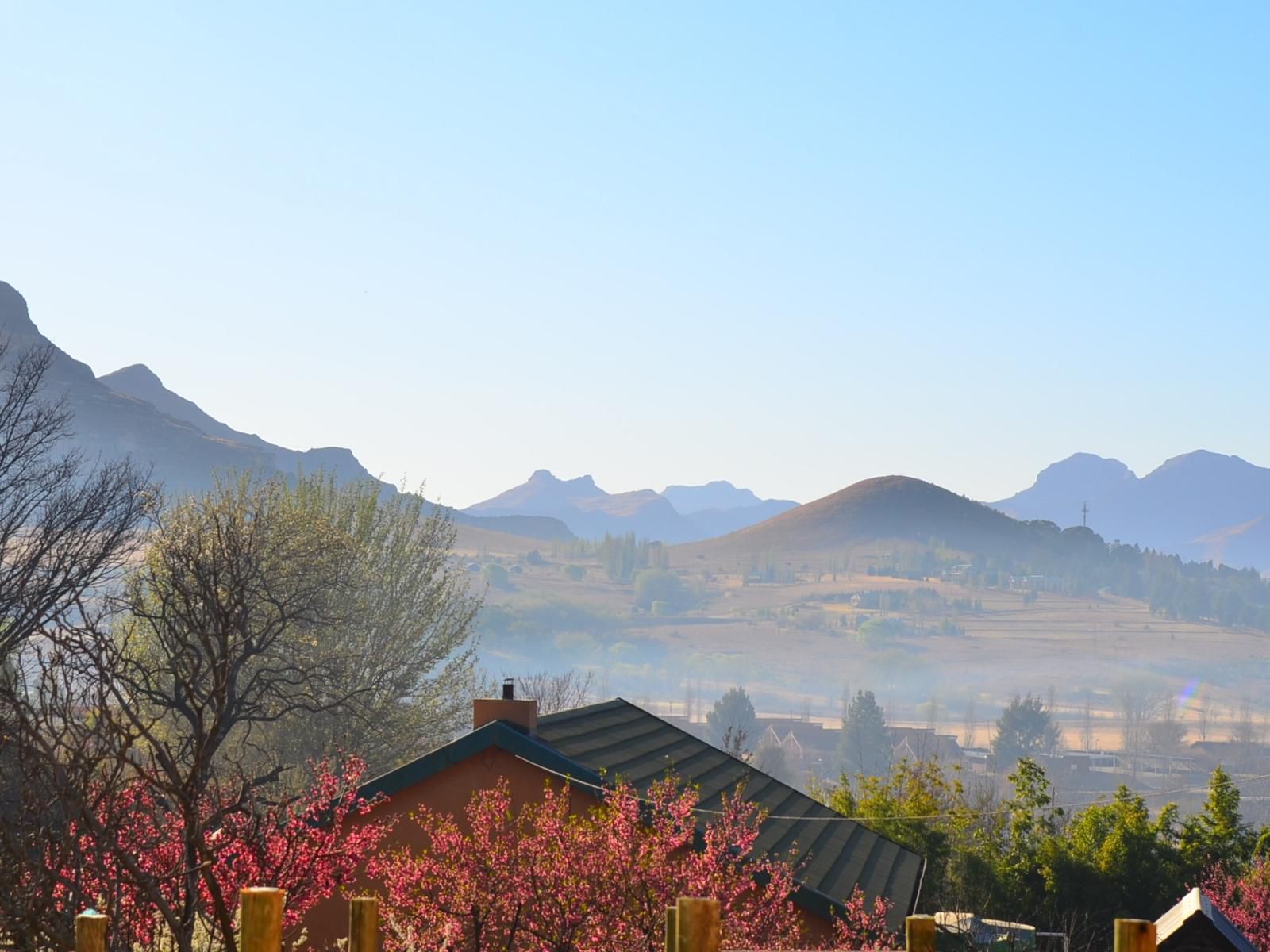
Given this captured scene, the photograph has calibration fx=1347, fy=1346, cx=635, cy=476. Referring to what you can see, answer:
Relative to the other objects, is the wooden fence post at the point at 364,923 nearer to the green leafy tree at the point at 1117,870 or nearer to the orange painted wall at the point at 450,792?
the orange painted wall at the point at 450,792

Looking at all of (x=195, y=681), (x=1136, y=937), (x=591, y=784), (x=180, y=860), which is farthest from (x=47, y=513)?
(x=1136, y=937)

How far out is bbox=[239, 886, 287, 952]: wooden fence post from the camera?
13.5ft

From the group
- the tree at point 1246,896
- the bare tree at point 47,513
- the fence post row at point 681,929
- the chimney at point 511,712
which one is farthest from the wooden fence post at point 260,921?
the bare tree at point 47,513

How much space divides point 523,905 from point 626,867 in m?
0.72

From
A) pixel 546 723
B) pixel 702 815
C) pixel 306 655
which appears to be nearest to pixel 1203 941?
pixel 702 815

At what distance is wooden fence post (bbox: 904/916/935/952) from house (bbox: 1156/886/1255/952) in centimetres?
242

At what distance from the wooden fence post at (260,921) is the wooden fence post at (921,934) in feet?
6.55

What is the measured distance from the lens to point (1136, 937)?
4.07 m

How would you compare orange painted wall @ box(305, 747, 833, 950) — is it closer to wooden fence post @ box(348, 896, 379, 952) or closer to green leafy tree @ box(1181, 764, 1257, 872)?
wooden fence post @ box(348, 896, 379, 952)

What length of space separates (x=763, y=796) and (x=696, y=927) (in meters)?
13.7

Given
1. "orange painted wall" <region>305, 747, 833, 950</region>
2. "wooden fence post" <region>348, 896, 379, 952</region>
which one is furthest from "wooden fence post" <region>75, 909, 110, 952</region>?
"orange painted wall" <region>305, 747, 833, 950</region>

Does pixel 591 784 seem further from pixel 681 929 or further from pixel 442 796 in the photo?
pixel 681 929

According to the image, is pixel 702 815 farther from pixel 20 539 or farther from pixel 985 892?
pixel 20 539

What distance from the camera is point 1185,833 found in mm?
24328
